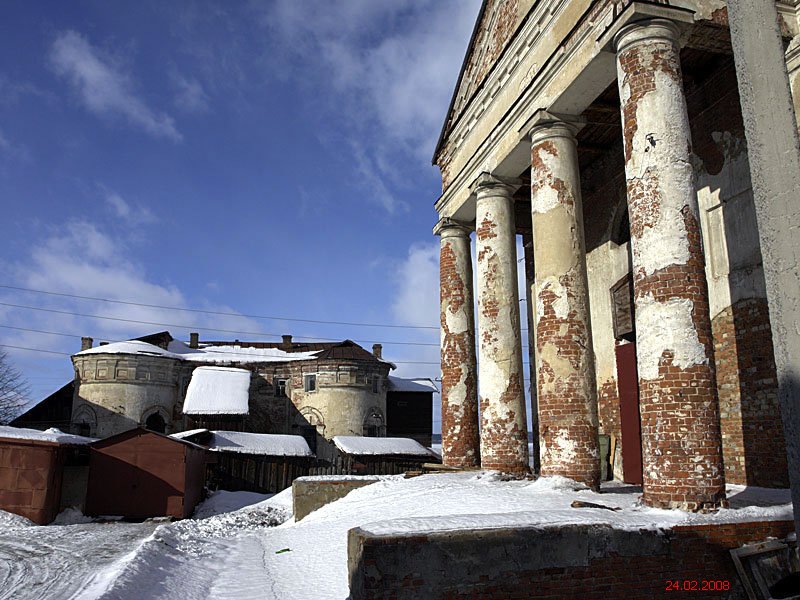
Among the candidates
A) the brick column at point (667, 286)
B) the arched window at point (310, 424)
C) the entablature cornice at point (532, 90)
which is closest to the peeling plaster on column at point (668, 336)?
the brick column at point (667, 286)

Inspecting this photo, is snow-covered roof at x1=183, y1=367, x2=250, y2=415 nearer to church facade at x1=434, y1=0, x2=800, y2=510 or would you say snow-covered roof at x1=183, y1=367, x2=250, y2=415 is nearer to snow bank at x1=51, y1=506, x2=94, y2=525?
snow bank at x1=51, y1=506, x2=94, y2=525

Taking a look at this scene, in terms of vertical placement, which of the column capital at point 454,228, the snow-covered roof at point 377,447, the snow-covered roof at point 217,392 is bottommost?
the snow-covered roof at point 377,447

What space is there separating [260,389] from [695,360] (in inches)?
1303

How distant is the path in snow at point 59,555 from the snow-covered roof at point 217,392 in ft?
56.5

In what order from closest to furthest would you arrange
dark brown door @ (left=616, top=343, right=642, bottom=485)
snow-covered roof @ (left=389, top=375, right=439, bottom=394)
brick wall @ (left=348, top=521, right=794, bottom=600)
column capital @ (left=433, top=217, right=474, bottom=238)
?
brick wall @ (left=348, top=521, right=794, bottom=600), dark brown door @ (left=616, top=343, right=642, bottom=485), column capital @ (left=433, top=217, right=474, bottom=238), snow-covered roof @ (left=389, top=375, right=439, bottom=394)

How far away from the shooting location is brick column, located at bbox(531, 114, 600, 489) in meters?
9.02

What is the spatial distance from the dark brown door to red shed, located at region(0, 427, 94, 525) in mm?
13955

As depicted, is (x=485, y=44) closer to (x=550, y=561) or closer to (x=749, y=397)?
(x=749, y=397)

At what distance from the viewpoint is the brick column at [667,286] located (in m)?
6.76

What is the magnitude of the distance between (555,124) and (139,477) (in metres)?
14.7

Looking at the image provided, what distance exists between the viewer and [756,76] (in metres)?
4.68

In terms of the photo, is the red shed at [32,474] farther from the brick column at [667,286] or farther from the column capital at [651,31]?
the column capital at [651,31]

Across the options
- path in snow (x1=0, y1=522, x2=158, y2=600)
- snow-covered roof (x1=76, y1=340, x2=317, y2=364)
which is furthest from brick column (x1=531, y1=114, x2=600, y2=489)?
snow-covered roof (x1=76, y1=340, x2=317, y2=364)

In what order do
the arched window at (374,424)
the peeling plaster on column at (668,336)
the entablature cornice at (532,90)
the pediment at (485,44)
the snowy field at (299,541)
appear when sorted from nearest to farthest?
the snowy field at (299,541) → the peeling plaster on column at (668,336) → the entablature cornice at (532,90) → the pediment at (485,44) → the arched window at (374,424)
